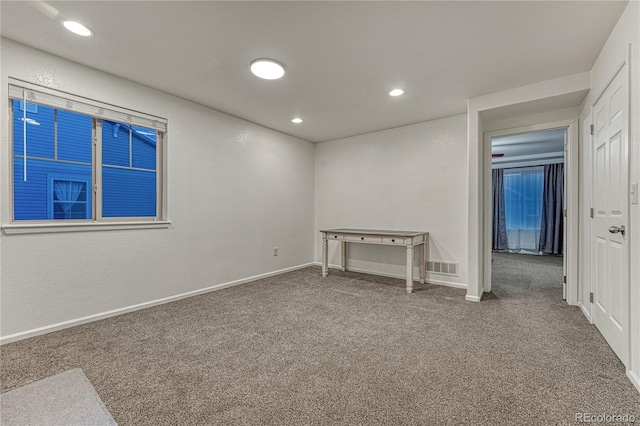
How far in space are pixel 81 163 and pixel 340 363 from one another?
2.92m

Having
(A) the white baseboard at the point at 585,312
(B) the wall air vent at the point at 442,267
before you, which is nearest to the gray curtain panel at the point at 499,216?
(B) the wall air vent at the point at 442,267

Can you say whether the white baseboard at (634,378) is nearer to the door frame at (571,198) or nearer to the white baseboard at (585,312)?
the white baseboard at (585,312)

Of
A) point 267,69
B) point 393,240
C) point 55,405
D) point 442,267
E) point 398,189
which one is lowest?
point 55,405

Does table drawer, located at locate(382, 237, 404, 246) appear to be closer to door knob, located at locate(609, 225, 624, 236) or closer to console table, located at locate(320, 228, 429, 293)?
console table, located at locate(320, 228, 429, 293)

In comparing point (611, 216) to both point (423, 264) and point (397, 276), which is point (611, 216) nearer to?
point (423, 264)

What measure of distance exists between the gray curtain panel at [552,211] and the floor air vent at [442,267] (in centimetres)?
476

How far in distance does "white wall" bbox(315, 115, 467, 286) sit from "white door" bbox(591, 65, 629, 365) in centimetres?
139

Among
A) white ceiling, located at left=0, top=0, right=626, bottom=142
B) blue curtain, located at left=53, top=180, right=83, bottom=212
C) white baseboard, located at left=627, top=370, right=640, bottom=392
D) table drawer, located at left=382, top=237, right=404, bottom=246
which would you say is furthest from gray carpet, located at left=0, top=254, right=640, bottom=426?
white ceiling, located at left=0, top=0, right=626, bottom=142

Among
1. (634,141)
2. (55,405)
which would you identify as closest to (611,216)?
(634,141)

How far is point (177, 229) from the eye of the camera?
3.27 meters

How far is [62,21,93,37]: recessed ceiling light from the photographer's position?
1994mm

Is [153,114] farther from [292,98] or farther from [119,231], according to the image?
[292,98]

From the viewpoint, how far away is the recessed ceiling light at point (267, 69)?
2467mm

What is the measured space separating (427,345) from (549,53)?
260 cm
